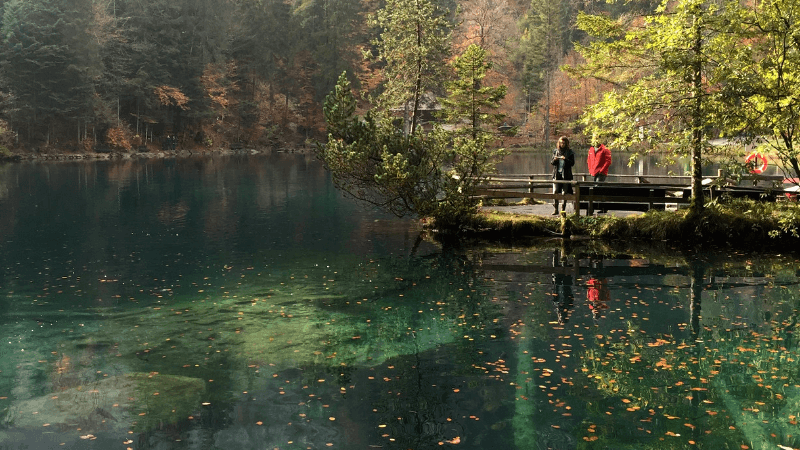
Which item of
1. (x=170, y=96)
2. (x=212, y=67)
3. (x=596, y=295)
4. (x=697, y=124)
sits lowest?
(x=596, y=295)

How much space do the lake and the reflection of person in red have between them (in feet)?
0.32

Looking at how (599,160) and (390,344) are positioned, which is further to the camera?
(599,160)

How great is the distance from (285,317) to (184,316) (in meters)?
1.96

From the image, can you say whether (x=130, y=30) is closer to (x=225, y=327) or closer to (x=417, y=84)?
(x=417, y=84)

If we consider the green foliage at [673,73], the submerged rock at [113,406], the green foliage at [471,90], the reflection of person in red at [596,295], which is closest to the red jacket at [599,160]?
the green foliage at [673,73]

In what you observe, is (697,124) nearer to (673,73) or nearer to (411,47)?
(673,73)

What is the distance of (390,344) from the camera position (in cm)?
1357

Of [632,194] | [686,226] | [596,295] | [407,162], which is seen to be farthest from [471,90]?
[596,295]

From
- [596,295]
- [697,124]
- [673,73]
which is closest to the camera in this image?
[596,295]

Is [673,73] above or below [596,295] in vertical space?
above

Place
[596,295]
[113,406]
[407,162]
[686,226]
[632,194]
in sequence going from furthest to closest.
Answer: [407,162] → [632,194] → [686,226] → [596,295] → [113,406]

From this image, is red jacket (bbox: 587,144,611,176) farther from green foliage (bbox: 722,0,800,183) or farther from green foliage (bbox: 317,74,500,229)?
green foliage (bbox: 722,0,800,183)

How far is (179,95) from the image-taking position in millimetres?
79188

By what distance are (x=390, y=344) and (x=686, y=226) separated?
13.2 metres
